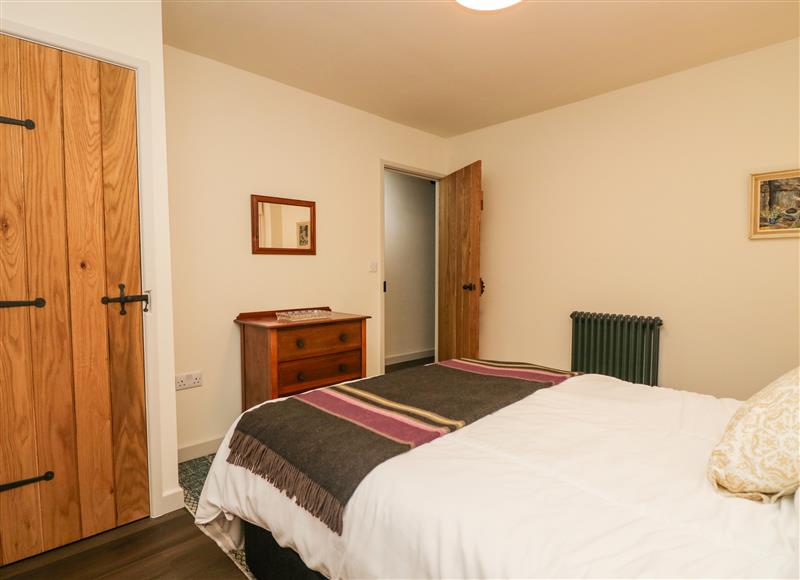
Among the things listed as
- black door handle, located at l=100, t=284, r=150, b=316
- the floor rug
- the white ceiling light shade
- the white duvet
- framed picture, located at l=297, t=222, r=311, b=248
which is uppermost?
the white ceiling light shade

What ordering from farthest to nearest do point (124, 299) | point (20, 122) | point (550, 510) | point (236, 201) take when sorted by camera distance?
point (236, 201) → point (124, 299) → point (20, 122) → point (550, 510)

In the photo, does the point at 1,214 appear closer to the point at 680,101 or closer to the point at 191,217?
the point at 191,217

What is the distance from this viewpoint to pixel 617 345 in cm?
325

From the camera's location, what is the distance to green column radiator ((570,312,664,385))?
10.2 ft

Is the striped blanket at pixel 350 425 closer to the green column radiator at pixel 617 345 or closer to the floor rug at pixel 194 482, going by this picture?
the floor rug at pixel 194 482

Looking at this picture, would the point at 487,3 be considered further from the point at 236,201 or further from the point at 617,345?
the point at 617,345

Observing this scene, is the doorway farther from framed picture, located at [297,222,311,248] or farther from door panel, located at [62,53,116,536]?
door panel, located at [62,53,116,536]

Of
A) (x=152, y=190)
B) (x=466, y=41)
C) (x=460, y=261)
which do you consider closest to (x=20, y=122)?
(x=152, y=190)

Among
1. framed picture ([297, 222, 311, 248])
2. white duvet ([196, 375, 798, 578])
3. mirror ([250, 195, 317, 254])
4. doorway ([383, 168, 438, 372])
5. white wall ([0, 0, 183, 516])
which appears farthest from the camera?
doorway ([383, 168, 438, 372])

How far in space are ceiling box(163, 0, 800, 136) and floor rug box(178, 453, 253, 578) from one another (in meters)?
2.53

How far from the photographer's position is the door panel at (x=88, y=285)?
184 centimetres

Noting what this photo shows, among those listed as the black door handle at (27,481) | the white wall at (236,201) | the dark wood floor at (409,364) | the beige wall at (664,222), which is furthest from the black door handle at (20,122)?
the dark wood floor at (409,364)

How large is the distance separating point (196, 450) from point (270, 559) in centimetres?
156

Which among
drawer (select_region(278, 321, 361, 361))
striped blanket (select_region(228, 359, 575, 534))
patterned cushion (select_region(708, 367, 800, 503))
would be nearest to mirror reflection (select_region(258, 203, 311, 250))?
drawer (select_region(278, 321, 361, 361))
